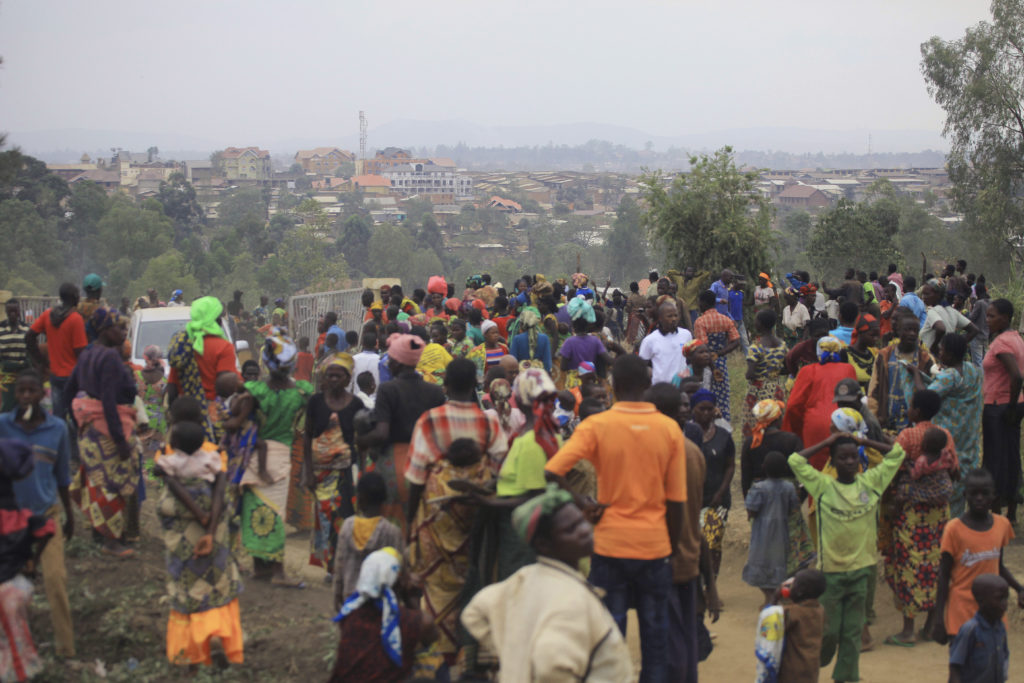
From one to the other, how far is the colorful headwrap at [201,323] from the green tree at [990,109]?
2874 cm

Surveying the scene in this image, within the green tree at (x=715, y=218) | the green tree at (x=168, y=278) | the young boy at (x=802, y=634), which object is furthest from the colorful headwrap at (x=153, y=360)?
the green tree at (x=168, y=278)

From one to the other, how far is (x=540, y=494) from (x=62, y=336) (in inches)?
220

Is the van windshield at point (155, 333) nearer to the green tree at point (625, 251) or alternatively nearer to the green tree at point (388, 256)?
the green tree at point (388, 256)

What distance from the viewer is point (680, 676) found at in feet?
17.0

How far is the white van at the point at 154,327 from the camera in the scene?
495 inches

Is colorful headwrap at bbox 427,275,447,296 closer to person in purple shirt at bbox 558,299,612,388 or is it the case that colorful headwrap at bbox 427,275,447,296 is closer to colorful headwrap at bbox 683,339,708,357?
person in purple shirt at bbox 558,299,612,388

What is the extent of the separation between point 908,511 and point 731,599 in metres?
2.05

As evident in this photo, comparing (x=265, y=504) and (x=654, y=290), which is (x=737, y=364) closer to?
(x=654, y=290)

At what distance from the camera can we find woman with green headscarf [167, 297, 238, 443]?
7.34 m

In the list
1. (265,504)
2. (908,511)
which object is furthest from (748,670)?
(265,504)

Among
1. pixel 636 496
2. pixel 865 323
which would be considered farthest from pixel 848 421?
pixel 865 323

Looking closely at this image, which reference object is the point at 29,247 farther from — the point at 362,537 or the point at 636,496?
the point at 636,496

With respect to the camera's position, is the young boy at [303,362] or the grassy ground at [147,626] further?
the young boy at [303,362]

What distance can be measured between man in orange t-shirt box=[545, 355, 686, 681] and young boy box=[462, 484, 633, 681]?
1276mm
